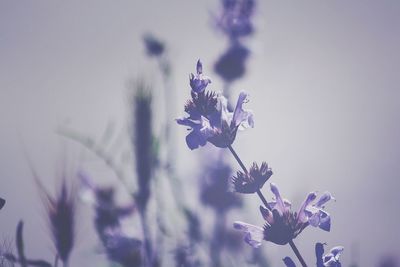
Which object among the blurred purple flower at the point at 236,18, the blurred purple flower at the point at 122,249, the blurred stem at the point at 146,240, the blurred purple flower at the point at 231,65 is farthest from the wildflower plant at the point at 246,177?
the blurred purple flower at the point at 236,18

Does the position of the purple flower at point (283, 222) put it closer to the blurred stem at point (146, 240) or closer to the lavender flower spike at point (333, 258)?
the lavender flower spike at point (333, 258)

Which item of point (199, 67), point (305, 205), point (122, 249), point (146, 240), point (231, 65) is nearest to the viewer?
point (199, 67)

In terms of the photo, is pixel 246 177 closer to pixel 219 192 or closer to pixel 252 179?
pixel 252 179

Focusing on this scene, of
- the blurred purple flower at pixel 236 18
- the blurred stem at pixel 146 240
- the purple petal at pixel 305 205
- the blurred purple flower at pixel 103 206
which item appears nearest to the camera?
the purple petal at pixel 305 205

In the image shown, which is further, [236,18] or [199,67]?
[236,18]

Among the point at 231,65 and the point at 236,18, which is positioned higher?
the point at 236,18

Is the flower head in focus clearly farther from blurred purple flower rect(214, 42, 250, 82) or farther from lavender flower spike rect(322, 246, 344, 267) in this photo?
blurred purple flower rect(214, 42, 250, 82)

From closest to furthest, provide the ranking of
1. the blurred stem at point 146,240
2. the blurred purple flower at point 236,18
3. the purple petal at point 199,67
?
the purple petal at point 199,67 → the blurred stem at point 146,240 → the blurred purple flower at point 236,18

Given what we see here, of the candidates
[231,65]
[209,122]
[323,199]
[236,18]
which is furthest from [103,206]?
[236,18]
